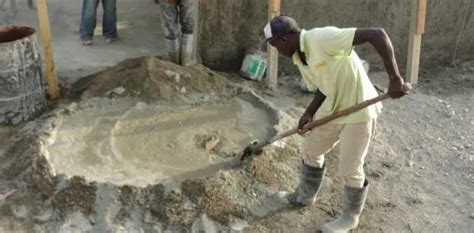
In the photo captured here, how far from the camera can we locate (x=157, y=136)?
15.7 feet

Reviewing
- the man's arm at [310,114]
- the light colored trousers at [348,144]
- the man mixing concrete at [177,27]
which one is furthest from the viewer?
the man mixing concrete at [177,27]

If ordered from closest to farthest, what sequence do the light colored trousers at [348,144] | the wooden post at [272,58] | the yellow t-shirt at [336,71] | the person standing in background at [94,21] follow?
the yellow t-shirt at [336,71] → the light colored trousers at [348,144] → the wooden post at [272,58] → the person standing in background at [94,21]

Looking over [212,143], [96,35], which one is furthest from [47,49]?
[212,143]

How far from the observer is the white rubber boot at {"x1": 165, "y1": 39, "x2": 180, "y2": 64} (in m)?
5.83

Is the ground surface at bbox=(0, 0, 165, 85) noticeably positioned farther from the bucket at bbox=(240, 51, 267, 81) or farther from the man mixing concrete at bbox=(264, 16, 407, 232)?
the man mixing concrete at bbox=(264, 16, 407, 232)

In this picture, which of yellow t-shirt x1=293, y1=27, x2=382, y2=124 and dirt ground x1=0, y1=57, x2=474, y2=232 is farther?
dirt ground x1=0, y1=57, x2=474, y2=232

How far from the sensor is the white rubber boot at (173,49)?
583cm

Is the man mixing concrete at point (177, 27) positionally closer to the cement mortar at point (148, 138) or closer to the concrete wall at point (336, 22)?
the concrete wall at point (336, 22)

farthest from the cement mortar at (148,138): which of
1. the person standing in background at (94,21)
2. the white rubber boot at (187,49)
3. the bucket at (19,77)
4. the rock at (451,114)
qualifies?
the rock at (451,114)

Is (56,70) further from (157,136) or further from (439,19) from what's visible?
(439,19)

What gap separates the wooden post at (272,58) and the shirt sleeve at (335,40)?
2.17 metres

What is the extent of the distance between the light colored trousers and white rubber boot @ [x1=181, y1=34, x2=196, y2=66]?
2.28 m

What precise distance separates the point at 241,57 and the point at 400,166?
2167mm

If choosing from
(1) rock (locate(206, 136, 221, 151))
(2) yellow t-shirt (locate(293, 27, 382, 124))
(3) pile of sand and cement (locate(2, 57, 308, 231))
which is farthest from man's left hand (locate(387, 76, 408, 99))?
(1) rock (locate(206, 136, 221, 151))
